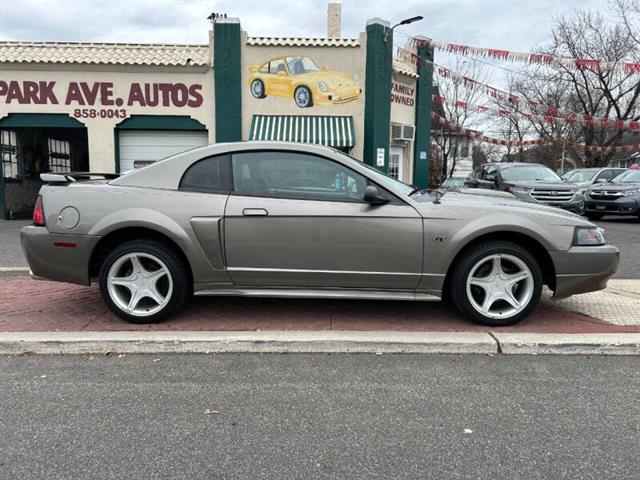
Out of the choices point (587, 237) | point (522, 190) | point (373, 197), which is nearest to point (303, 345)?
point (373, 197)

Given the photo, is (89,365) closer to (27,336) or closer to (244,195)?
(27,336)

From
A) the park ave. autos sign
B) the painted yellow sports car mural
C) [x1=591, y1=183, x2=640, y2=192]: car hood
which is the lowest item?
[x1=591, y1=183, x2=640, y2=192]: car hood

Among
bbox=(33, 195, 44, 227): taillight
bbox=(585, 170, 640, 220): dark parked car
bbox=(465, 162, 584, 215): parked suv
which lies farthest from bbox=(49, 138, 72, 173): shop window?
bbox=(585, 170, 640, 220): dark parked car

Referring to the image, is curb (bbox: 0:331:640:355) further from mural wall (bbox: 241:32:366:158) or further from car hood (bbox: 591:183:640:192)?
car hood (bbox: 591:183:640:192)

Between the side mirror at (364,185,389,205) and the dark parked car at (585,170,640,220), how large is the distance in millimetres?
12945

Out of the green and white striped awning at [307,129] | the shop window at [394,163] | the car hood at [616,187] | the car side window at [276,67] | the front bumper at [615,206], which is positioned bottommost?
A: the front bumper at [615,206]

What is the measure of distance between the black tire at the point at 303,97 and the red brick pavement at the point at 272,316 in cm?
1000

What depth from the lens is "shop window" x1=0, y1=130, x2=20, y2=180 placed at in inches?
572

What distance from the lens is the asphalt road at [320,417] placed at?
8.36 ft

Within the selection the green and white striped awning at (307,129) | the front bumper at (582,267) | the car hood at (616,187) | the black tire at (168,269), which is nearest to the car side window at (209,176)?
the black tire at (168,269)

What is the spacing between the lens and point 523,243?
445cm

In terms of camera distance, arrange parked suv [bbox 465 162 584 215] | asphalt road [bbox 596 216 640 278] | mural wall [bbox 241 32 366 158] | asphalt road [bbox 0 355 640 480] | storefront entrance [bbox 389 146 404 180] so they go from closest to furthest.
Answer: asphalt road [bbox 0 355 640 480], asphalt road [bbox 596 216 640 278], parked suv [bbox 465 162 584 215], mural wall [bbox 241 32 366 158], storefront entrance [bbox 389 146 404 180]

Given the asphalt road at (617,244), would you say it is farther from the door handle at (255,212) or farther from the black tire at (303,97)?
the black tire at (303,97)

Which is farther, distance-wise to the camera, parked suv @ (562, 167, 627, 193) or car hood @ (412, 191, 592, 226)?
parked suv @ (562, 167, 627, 193)
